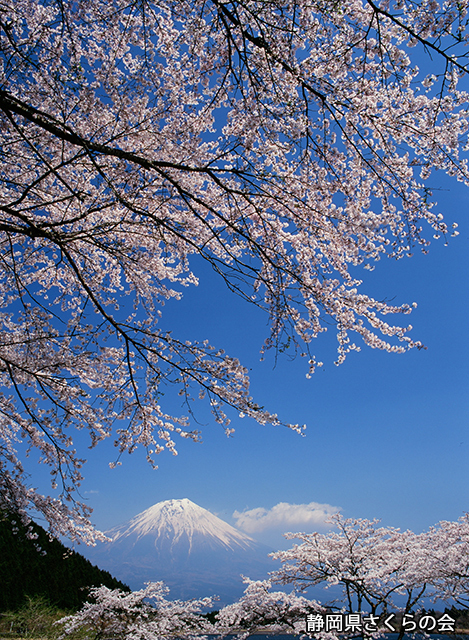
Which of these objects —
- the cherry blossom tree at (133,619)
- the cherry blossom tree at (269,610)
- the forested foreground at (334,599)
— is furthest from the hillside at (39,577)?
the cherry blossom tree at (269,610)

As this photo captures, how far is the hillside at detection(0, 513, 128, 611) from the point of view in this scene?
40.0 feet

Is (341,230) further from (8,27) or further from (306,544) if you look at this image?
(306,544)

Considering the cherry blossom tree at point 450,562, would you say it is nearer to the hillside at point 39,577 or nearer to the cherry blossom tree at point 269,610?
the cherry blossom tree at point 269,610

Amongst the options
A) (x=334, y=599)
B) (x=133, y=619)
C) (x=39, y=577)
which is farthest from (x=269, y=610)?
(x=39, y=577)

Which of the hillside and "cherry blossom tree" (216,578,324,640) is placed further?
the hillside

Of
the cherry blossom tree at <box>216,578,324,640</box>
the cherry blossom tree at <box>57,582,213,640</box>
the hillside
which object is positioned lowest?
the hillside

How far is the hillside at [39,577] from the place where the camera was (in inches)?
480

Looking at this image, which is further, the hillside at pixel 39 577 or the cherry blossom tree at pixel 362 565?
the hillside at pixel 39 577

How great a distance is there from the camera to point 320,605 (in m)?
7.34

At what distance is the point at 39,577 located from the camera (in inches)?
520

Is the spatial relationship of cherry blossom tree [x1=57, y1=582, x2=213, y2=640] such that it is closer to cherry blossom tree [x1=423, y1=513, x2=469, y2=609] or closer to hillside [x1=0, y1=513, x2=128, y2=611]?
hillside [x1=0, y1=513, x2=128, y2=611]

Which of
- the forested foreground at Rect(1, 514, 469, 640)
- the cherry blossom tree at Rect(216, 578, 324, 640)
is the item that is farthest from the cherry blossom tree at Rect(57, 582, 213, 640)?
the cherry blossom tree at Rect(216, 578, 324, 640)

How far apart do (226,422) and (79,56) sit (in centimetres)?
431

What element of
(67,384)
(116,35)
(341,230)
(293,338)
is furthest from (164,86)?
(67,384)
